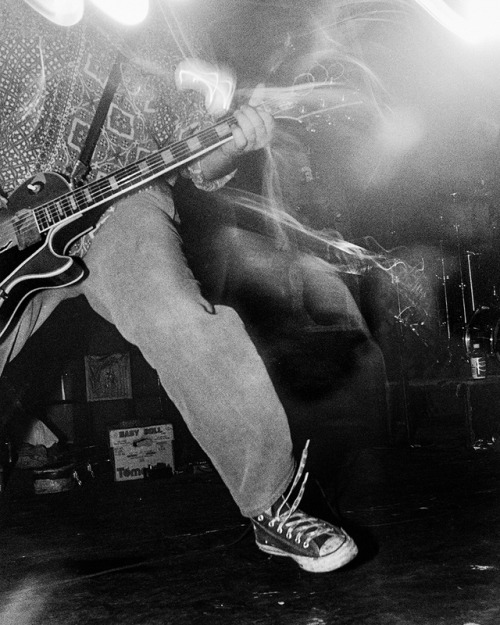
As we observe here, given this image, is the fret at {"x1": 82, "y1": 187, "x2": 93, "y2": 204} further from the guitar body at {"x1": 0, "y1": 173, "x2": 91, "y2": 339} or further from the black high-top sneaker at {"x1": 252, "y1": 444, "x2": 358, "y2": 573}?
the black high-top sneaker at {"x1": 252, "y1": 444, "x2": 358, "y2": 573}

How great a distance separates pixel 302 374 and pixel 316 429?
44cm

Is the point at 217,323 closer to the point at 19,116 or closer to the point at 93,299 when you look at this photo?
the point at 93,299

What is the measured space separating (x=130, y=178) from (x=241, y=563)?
1215mm

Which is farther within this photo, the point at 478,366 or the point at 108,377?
the point at 108,377

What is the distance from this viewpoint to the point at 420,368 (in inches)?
208

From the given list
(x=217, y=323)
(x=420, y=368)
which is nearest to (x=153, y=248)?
(x=217, y=323)

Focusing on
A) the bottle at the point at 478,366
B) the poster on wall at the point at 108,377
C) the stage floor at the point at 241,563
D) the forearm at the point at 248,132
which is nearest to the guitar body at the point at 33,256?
the forearm at the point at 248,132

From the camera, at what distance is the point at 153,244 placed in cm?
172

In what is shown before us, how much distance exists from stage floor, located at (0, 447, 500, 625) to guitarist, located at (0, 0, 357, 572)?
0.14 metres

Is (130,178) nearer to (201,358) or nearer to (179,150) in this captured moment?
(179,150)

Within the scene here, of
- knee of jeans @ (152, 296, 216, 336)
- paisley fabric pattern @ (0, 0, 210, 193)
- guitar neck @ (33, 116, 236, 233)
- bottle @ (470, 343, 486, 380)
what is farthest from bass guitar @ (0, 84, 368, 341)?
bottle @ (470, 343, 486, 380)

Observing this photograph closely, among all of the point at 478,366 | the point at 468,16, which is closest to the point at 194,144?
the point at 478,366

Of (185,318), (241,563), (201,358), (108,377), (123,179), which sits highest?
(123,179)

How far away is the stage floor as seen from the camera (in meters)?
1.13
